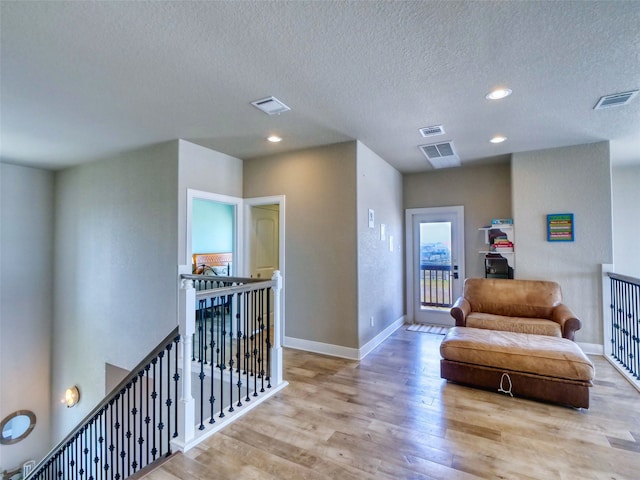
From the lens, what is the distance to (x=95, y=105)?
117 inches

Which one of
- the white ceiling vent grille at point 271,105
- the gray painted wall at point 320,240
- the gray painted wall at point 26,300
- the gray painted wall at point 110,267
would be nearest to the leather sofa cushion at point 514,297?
the gray painted wall at point 320,240

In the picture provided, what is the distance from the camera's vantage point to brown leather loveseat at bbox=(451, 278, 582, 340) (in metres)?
3.57

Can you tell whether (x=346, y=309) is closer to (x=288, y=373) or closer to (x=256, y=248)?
(x=288, y=373)

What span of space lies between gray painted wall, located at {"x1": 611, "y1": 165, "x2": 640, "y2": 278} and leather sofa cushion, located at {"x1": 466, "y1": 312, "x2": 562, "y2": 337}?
275cm

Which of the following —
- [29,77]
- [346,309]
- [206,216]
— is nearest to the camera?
[29,77]

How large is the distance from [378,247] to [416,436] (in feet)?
8.68

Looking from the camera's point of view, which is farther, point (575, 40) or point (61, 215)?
point (61, 215)

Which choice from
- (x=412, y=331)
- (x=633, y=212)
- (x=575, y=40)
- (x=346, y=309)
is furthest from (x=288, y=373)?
(x=633, y=212)

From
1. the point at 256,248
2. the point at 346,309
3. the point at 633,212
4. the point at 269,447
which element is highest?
the point at 633,212

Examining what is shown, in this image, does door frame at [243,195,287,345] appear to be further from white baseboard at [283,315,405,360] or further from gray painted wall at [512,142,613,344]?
gray painted wall at [512,142,613,344]

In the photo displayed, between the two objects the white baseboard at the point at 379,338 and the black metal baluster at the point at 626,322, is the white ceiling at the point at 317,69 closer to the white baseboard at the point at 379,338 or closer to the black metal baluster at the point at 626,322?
the black metal baluster at the point at 626,322

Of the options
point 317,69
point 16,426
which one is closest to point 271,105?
point 317,69

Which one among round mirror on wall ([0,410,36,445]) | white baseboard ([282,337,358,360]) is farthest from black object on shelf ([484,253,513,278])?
round mirror on wall ([0,410,36,445])

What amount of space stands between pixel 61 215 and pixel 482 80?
6589mm
